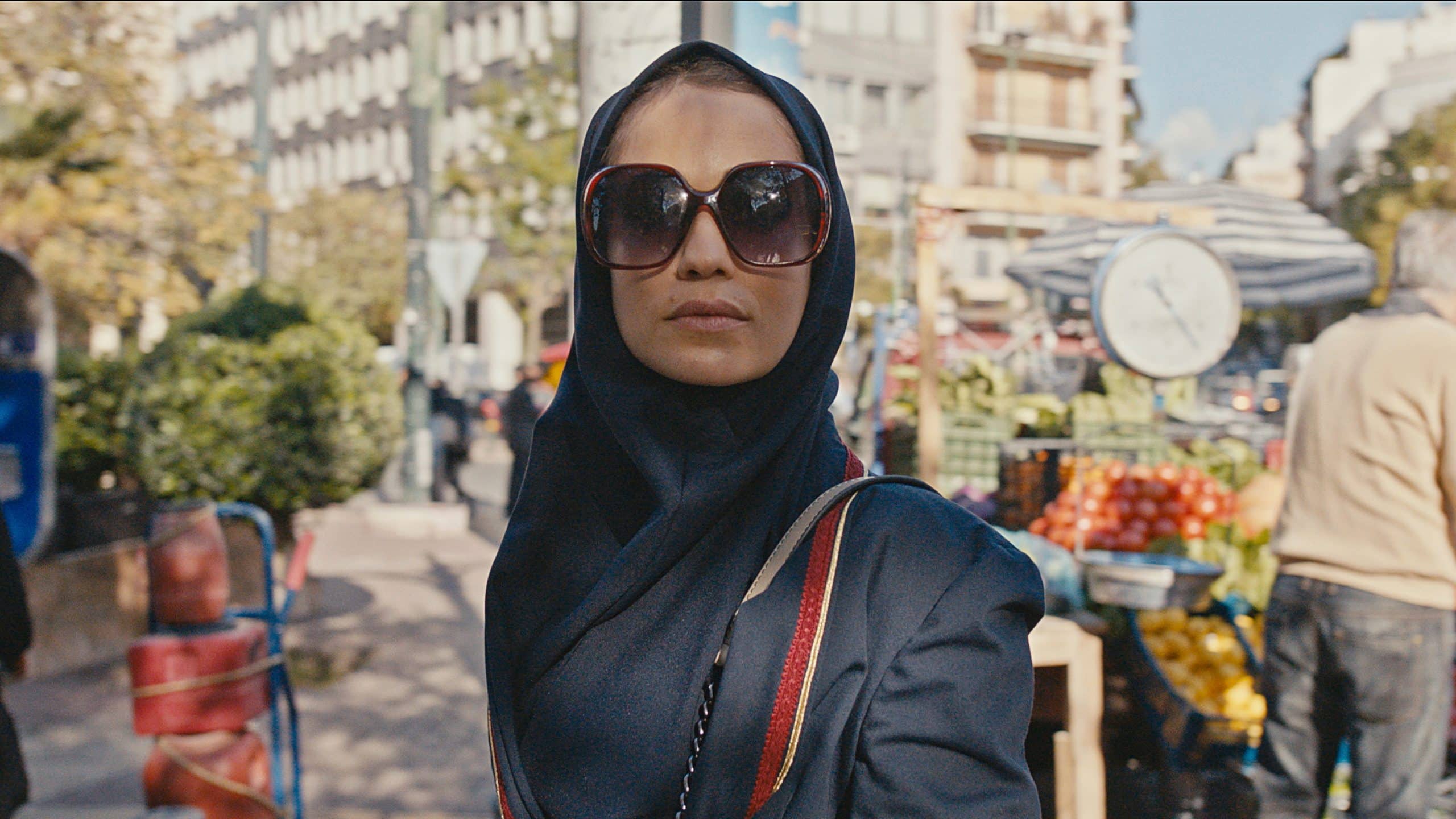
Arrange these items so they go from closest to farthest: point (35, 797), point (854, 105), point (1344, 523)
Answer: point (1344, 523) < point (35, 797) < point (854, 105)

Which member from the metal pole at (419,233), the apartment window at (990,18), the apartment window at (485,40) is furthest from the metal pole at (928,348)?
the apartment window at (485,40)

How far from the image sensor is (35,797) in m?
4.94

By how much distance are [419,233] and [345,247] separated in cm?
3357

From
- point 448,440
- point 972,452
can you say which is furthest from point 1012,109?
point 972,452

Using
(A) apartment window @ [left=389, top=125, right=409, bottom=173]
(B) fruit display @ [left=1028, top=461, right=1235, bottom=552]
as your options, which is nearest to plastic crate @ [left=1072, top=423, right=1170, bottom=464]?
(B) fruit display @ [left=1028, top=461, right=1235, bottom=552]

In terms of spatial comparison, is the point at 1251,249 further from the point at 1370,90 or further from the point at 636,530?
the point at 1370,90

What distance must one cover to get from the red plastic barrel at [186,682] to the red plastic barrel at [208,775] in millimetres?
48

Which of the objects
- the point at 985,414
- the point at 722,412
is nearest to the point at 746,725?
the point at 722,412

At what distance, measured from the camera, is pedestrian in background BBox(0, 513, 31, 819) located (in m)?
3.04

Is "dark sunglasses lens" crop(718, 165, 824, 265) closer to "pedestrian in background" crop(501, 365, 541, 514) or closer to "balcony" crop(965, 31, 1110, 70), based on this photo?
"pedestrian in background" crop(501, 365, 541, 514)

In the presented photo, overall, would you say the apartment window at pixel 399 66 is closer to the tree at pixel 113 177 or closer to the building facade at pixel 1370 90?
the building facade at pixel 1370 90

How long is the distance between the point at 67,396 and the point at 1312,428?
301 inches

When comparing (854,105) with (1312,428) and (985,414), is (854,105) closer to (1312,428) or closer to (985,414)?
(985,414)

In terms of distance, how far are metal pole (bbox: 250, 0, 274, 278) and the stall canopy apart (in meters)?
7.47
